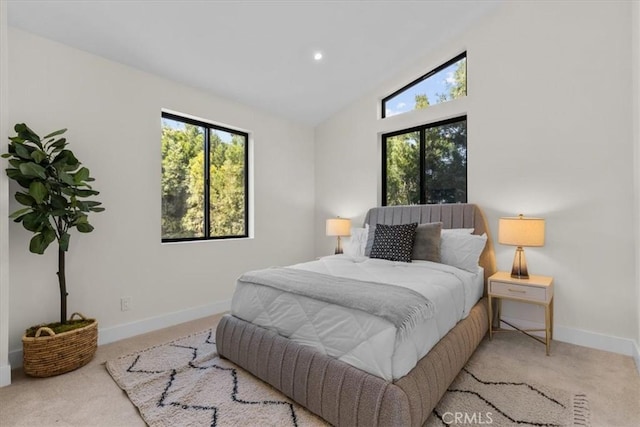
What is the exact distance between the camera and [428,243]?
299cm

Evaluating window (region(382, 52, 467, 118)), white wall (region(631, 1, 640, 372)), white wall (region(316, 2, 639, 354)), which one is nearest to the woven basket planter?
white wall (region(316, 2, 639, 354))

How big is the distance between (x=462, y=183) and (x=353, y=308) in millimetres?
2412

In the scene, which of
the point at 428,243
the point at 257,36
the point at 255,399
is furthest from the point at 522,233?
the point at 257,36

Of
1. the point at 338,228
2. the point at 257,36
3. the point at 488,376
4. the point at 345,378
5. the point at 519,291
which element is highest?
the point at 257,36

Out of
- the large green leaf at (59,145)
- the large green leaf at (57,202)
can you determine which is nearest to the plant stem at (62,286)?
the large green leaf at (57,202)

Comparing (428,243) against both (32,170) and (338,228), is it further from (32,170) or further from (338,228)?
(32,170)

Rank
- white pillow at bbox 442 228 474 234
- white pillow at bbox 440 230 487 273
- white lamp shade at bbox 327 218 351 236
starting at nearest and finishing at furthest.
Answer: white pillow at bbox 440 230 487 273 < white pillow at bbox 442 228 474 234 < white lamp shade at bbox 327 218 351 236

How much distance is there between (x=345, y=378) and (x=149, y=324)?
2.31m

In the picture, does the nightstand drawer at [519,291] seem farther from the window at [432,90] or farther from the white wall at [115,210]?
the white wall at [115,210]

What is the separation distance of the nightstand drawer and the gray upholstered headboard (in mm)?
394

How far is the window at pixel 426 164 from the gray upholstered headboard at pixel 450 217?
0.26 metres

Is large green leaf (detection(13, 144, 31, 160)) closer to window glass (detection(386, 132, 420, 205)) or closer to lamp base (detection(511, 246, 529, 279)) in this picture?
window glass (detection(386, 132, 420, 205))

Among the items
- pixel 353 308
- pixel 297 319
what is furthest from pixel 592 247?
pixel 297 319

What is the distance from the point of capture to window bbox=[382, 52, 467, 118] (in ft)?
11.6
